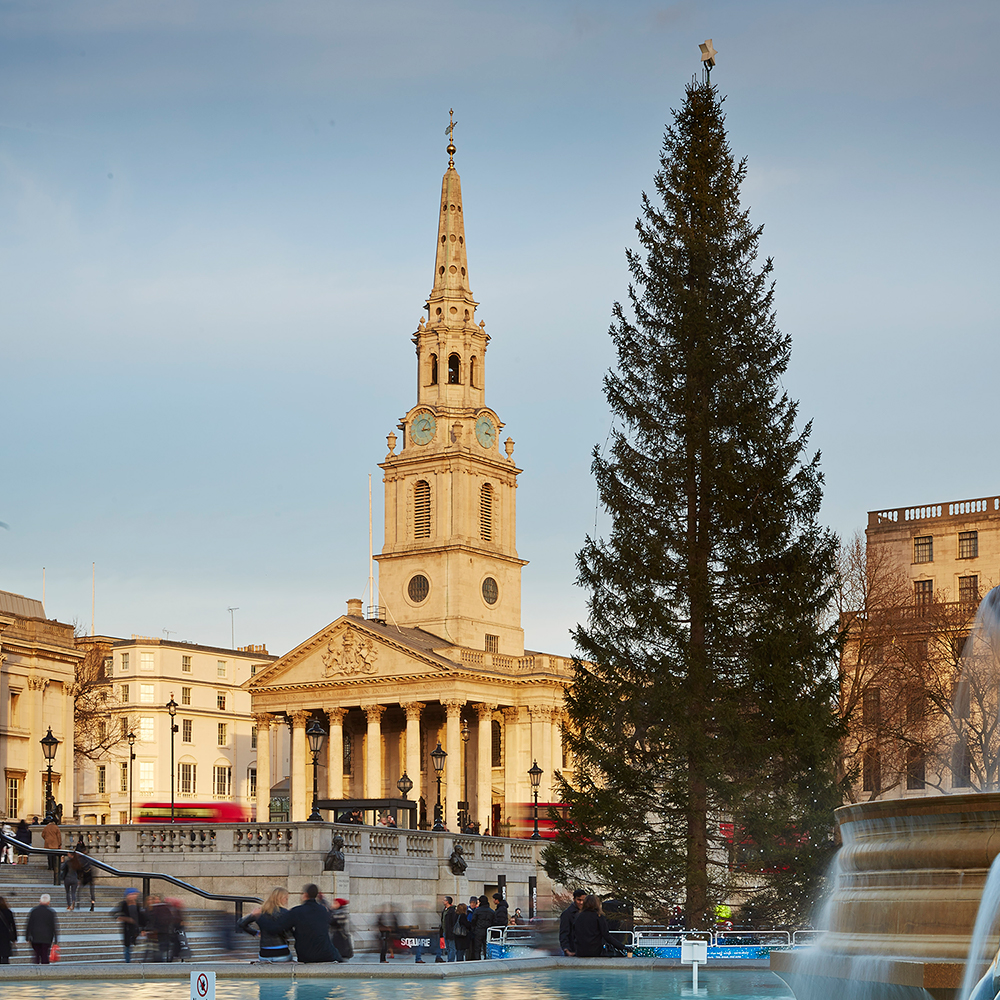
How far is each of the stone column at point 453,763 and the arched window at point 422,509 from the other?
15.2 metres

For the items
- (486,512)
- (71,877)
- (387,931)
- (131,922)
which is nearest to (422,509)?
(486,512)

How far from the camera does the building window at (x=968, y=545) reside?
7031 cm

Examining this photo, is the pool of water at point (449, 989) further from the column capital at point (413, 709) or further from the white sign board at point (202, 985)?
the column capital at point (413, 709)

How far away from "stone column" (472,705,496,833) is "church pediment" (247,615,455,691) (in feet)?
14.3

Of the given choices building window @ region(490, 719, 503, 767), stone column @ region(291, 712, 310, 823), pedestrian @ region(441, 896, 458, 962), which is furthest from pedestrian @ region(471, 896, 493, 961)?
building window @ region(490, 719, 503, 767)

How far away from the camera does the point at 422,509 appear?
105m

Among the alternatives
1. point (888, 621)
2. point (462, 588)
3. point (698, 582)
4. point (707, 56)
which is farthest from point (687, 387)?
point (462, 588)

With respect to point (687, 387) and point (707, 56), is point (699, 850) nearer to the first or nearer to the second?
point (687, 387)

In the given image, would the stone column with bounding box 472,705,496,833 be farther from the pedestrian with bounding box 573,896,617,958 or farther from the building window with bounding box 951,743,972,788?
the pedestrian with bounding box 573,896,617,958

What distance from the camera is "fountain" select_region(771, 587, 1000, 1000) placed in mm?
12914

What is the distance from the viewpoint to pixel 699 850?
1262 inches

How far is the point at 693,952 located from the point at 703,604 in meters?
12.5

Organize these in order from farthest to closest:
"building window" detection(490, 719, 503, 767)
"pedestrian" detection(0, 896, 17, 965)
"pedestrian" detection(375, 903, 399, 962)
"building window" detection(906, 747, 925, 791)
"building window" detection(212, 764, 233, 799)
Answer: "building window" detection(212, 764, 233, 799), "building window" detection(490, 719, 503, 767), "building window" detection(906, 747, 925, 791), "pedestrian" detection(375, 903, 399, 962), "pedestrian" detection(0, 896, 17, 965)

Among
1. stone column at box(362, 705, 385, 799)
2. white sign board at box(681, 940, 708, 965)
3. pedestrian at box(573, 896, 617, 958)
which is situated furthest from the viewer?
stone column at box(362, 705, 385, 799)
